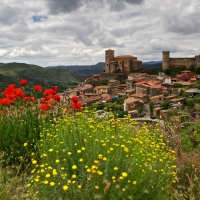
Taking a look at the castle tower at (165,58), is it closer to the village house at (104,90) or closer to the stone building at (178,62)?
the stone building at (178,62)

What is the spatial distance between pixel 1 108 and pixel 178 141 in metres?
3.80

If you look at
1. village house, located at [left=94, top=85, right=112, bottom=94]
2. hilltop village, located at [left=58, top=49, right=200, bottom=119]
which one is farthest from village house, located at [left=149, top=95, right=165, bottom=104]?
village house, located at [left=94, top=85, right=112, bottom=94]

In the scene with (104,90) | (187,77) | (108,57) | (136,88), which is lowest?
(104,90)

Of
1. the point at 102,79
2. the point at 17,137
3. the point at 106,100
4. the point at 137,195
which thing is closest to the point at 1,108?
the point at 17,137

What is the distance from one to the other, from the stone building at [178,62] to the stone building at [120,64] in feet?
31.8

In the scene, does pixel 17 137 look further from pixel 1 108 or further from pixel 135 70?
pixel 135 70

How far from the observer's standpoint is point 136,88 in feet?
179

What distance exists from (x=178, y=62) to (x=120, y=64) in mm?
17351

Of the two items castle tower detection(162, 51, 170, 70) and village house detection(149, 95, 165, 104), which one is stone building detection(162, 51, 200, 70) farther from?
village house detection(149, 95, 165, 104)

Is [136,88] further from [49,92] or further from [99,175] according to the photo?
[99,175]

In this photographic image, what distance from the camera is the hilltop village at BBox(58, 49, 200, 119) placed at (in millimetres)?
41300

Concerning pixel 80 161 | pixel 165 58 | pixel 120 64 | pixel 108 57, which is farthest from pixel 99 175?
pixel 108 57

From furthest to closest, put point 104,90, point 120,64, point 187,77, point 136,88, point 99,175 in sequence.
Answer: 1. point 120,64
2. point 187,77
3. point 104,90
4. point 136,88
5. point 99,175

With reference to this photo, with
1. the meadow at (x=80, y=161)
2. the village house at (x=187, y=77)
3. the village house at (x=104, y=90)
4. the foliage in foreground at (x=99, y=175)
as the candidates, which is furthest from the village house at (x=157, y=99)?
the foliage in foreground at (x=99, y=175)
